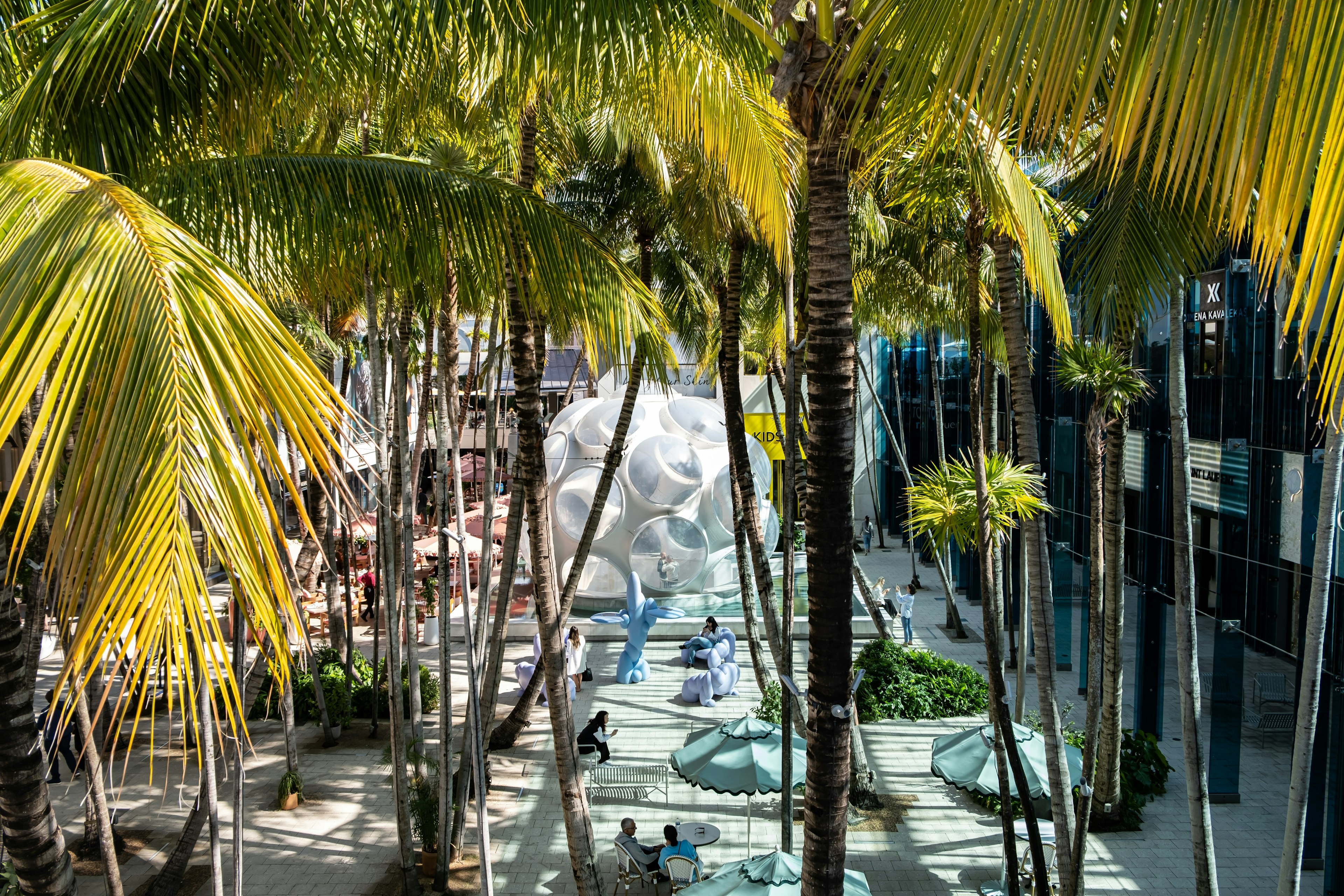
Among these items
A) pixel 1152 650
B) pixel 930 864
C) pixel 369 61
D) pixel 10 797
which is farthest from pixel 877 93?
pixel 1152 650

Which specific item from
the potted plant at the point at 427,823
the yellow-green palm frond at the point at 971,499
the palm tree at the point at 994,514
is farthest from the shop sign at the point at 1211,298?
the potted plant at the point at 427,823

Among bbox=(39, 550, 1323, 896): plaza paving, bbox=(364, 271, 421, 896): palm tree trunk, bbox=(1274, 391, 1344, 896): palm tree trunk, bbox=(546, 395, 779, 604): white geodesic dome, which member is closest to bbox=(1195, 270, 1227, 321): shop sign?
bbox=(39, 550, 1323, 896): plaza paving

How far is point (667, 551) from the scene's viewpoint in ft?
76.8

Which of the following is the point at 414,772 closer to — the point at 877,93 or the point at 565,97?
the point at 565,97

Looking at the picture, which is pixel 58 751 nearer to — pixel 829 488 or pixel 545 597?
pixel 545 597

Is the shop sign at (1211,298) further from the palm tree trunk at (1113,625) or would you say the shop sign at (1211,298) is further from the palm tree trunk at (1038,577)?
the palm tree trunk at (1038,577)

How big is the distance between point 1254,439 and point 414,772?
44.7ft

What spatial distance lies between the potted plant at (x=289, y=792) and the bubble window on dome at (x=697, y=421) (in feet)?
47.9

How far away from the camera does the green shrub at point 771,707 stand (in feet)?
47.9

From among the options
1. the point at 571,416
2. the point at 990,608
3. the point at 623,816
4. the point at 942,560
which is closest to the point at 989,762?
the point at 990,608

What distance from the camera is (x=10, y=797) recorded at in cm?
495

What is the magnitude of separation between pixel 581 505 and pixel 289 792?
38.1ft

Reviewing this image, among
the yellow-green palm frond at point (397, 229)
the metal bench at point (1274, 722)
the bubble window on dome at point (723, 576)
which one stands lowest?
the metal bench at point (1274, 722)

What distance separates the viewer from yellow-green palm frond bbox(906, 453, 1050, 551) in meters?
9.26
